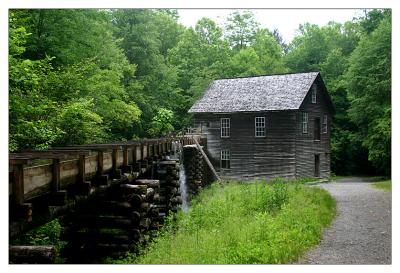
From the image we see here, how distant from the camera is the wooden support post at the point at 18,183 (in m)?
4.88

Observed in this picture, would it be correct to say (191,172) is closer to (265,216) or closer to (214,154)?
(214,154)

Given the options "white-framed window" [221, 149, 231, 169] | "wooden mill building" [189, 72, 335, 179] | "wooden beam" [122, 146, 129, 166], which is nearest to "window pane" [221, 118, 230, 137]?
"wooden mill building" [189, 72, 335, 179]

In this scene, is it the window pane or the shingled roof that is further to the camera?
the window pane

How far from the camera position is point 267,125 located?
25.2m

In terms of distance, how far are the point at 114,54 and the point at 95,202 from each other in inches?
546

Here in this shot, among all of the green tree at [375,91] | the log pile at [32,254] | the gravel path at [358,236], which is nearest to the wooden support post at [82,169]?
the log pile at [32,254]

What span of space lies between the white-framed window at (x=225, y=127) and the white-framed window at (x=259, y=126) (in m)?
1.74

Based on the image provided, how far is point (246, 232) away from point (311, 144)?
58.5 feet

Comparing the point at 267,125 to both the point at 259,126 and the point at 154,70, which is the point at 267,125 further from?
the point at 154,70

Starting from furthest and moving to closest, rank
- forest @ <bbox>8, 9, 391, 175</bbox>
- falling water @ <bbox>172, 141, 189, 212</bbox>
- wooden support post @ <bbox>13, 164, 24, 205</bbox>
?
falling water @ <bbox>172, 141, 189, 212</bbox> < forest @ <bbox>8, 9, 391, 175</bbox> < wooden support post @ <bbox>13, 164, 24, 205</bbox>

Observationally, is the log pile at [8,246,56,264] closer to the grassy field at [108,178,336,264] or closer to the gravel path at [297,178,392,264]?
the grassy field at [108,178,336,264]

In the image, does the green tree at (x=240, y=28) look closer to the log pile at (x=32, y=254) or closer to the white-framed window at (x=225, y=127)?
the white-framed window at (x=225, y=127)

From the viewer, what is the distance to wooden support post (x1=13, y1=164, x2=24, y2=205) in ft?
16.0

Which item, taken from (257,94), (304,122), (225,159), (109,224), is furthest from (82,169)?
(304,122)
